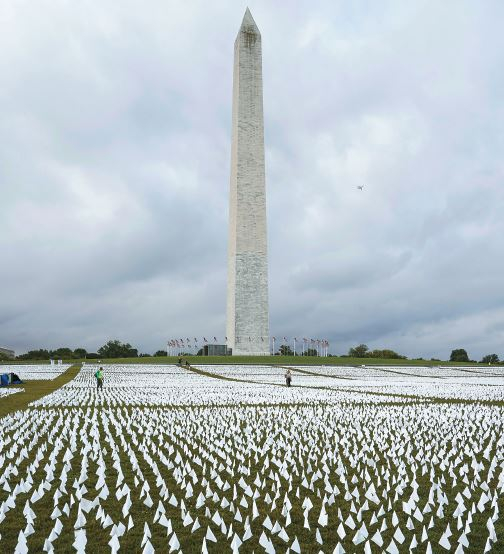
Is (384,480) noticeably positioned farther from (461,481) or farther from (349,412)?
(349,412)

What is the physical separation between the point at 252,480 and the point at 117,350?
10434cm

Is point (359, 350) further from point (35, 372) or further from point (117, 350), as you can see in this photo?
point (35, 372)

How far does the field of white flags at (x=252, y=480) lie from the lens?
6.20 meters

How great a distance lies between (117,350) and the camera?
359 feet

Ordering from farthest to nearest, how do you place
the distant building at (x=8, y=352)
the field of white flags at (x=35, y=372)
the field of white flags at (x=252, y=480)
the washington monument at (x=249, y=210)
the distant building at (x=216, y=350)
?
the distant building at (x=8, y=352) → the distant building at (x=216, y=350) → the washington monument at (x=249, y=210) → the field of white flags at (x=35, y=372) → the field of white flags at (x=252, y=480)

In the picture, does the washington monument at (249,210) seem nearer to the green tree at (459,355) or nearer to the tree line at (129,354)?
the tree line at (129,354)

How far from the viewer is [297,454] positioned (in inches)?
428

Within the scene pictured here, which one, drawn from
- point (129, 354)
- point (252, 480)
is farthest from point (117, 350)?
point (252, 480)

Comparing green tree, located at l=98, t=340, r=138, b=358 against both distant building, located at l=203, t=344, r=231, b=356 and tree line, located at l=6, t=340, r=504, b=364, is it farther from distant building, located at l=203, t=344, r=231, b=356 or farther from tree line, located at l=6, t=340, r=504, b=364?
distant building, located at l=203, t=344, r=231, b=356

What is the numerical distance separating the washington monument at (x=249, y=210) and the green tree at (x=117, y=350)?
5004 centimetres

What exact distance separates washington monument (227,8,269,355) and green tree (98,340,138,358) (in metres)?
50.0

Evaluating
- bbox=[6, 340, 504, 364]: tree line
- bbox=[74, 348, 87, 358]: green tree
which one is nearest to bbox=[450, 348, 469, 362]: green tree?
bbox=[6, 340, 504, 364]: tree line

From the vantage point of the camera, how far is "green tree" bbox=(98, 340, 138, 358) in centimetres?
10869

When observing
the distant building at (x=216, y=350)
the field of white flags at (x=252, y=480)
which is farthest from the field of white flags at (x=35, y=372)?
the distant building at (x=216, y=350)
